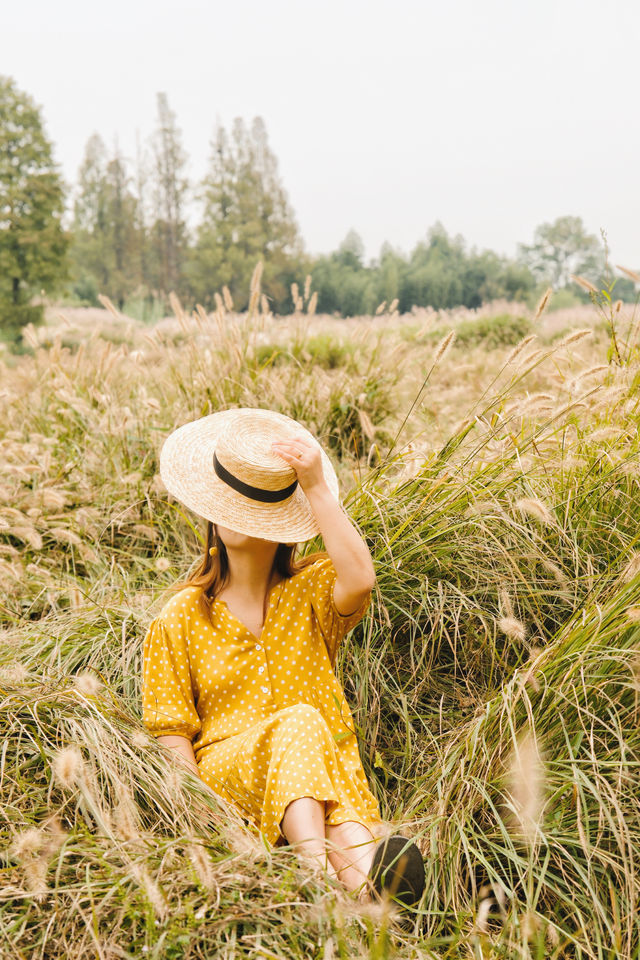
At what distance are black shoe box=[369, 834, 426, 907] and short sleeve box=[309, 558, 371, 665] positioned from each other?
0.68 m

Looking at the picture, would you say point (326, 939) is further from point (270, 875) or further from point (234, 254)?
point (234, 254)

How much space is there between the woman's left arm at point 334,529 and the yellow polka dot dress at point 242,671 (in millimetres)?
79

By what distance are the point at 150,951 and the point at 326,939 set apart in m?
0.30

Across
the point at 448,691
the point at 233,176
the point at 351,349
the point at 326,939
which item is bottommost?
the point at 448,691

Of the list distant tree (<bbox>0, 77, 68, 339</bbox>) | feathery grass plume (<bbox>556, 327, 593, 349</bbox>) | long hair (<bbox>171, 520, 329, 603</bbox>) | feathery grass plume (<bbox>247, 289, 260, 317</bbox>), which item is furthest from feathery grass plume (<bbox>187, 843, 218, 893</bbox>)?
distant tree (<bbox>0, 77, 68, 339</bbox>)

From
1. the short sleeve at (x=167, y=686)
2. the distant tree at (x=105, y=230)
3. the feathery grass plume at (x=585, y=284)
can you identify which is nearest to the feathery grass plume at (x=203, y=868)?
the short sleeve at (x=167, y=686)

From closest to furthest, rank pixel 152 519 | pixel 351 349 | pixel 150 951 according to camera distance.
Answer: pixel 150 951 < pixel 152 519 < pixel 351 349

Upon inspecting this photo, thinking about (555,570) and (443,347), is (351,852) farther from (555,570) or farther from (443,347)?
(443,347)

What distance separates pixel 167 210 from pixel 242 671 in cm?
3327

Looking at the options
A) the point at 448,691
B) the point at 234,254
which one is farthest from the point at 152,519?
the point at 234,254

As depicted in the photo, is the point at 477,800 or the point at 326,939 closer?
the point at 326,939

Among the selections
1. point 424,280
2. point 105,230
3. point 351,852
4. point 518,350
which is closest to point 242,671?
point 351,852

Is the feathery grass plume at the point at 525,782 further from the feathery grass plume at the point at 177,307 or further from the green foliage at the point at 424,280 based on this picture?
the green foliage at the point at 424,280

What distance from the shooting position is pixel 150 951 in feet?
4.21
